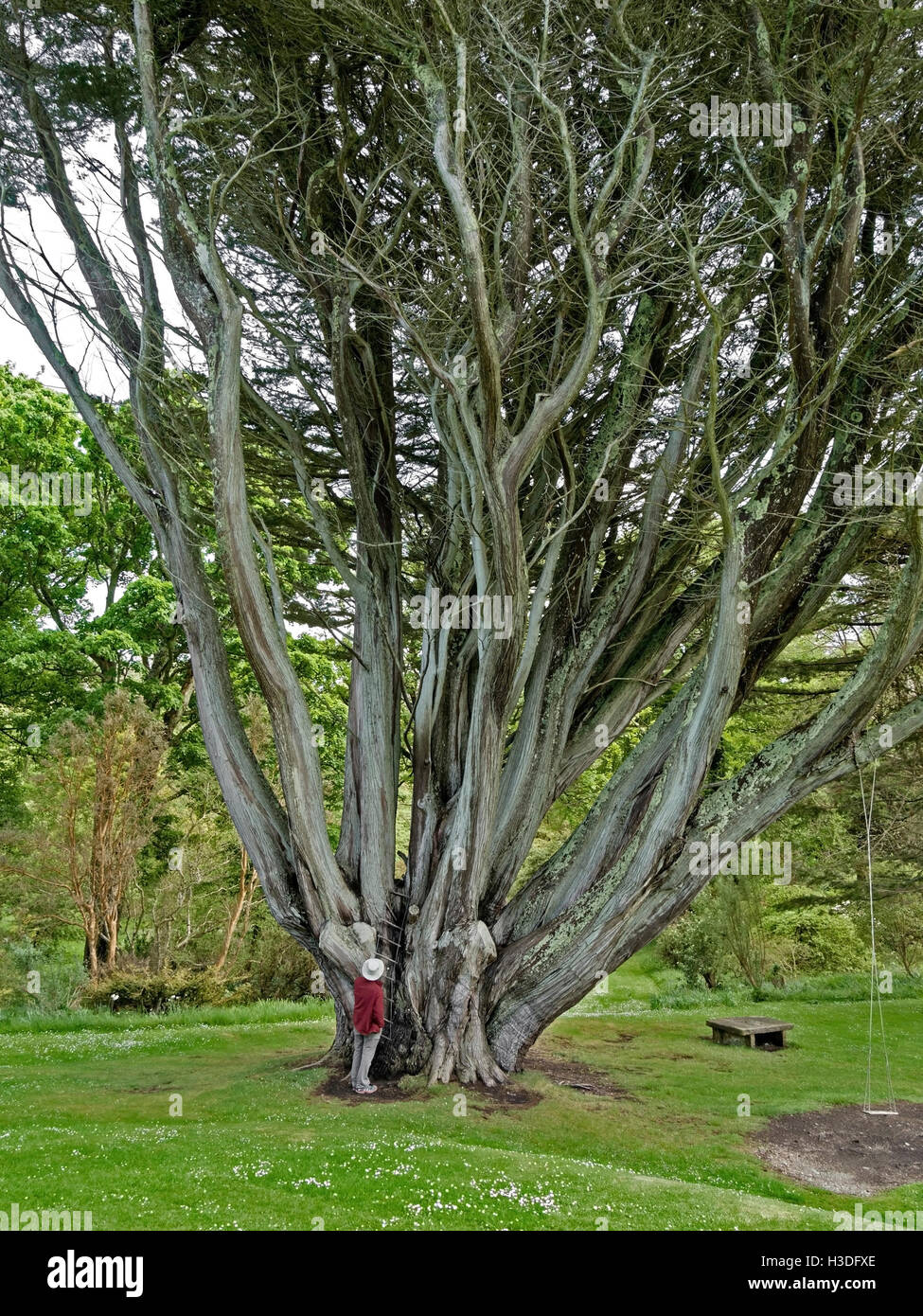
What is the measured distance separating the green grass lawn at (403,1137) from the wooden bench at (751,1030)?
0.23 m

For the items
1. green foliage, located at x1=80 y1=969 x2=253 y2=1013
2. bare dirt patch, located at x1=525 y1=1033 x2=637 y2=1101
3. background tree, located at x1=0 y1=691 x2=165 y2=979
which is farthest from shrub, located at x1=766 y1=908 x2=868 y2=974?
background tree, located at x1=0 y1=691 x2=165 y2=979

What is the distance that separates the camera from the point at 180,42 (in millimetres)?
7832

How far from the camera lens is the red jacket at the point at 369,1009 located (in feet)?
24.0

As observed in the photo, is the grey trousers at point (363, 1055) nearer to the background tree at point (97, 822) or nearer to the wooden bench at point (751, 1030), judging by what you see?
the wooden bench at point (751, 1030)

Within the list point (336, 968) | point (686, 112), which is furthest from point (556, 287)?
point (336, 968)

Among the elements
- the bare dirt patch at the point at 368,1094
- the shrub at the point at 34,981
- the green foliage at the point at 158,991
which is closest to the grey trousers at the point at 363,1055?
the bare dirt patch at the point at 368,1094

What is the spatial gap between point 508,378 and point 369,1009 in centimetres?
594

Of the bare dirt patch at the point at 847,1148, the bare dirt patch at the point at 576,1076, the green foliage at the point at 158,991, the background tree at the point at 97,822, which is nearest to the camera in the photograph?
the bare dirt patch at the point at 847,1148

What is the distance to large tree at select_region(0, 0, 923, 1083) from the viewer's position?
6988mm

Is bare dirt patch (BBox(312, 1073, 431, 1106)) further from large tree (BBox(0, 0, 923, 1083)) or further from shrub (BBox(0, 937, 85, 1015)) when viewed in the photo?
shrub (BBox(0, 937, 85, 1015))

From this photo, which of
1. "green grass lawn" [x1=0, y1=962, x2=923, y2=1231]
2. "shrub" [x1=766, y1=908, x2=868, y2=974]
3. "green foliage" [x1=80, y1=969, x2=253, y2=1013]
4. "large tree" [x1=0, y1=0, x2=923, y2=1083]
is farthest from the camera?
"shrub" [x1=766, y1=908, x2=868, y2=974]

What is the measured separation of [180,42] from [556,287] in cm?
394

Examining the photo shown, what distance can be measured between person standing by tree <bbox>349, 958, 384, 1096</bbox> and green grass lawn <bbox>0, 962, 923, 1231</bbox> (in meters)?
0.38

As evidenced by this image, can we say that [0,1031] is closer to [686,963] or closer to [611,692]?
[611,692]
